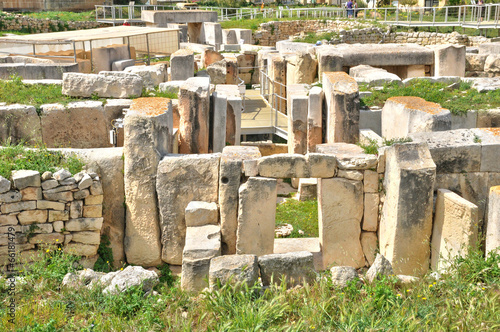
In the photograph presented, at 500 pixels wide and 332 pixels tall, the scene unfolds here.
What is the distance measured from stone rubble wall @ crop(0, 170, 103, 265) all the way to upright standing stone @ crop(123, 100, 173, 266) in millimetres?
516

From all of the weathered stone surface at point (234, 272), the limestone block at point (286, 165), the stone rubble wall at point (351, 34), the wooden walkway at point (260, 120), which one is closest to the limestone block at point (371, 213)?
the limestone block at point (286, 165)

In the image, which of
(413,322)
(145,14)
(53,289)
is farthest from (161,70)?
(145,14)

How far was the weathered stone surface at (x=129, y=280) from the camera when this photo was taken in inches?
241

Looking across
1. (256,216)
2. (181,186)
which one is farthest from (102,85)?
(256,216)

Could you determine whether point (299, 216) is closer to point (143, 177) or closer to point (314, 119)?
point (314, 119)

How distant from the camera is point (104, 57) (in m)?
14.8

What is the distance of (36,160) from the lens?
25.5 feet

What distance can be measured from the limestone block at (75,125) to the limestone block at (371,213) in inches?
174

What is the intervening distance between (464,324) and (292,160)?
128 inches

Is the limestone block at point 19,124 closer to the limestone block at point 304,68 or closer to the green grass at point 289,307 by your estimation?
the green grass at point 289,307

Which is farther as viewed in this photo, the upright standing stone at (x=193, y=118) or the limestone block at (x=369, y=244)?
the upright standing stone at (x=193, y=118)

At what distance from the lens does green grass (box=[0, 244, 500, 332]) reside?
5.12 m

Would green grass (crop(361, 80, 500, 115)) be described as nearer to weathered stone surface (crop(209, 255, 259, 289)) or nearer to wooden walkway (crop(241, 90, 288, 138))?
wooden walkway (crop(241, 90, 288, 138))

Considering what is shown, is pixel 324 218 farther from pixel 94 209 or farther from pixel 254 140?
pixel 254 140
